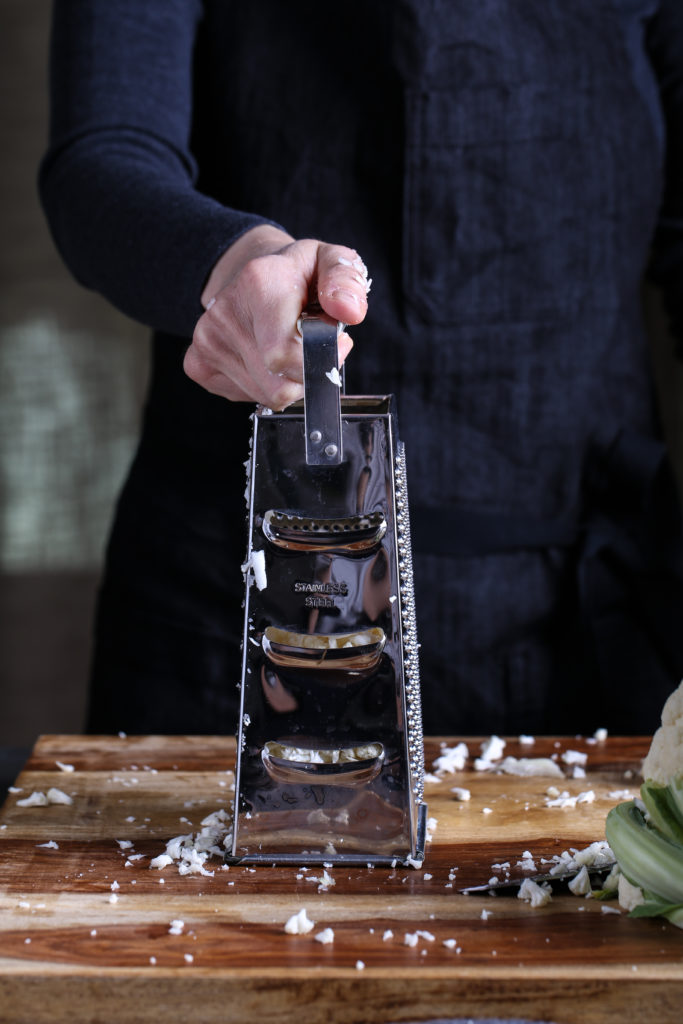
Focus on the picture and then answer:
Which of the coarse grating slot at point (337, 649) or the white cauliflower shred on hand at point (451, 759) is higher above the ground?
the coarse grating slot at point (337, 649)

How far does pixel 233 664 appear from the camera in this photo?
1.23 metres

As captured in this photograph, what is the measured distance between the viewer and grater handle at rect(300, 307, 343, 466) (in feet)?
2.43

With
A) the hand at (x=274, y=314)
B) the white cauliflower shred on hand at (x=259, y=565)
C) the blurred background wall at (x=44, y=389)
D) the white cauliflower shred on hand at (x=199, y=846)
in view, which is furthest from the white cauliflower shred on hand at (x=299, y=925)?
the blurred background wall at (x=44, y=389)

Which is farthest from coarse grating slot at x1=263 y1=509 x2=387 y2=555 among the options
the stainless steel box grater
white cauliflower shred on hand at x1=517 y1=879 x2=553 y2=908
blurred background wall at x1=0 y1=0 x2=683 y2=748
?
blurred background wall at x1=0 y1=0 x2=683 y2=748

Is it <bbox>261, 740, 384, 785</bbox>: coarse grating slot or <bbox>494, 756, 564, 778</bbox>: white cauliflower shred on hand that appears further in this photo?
<bbox>494, 756, 564, 778</bbox>: white cauliflower shred on hand

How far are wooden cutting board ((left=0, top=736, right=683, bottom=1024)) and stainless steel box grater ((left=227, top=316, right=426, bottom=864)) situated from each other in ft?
0.16

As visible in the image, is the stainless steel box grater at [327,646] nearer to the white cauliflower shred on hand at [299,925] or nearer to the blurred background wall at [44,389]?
the white cauliflower shred on hand at [299,925]

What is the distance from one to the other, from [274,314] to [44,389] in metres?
1.40

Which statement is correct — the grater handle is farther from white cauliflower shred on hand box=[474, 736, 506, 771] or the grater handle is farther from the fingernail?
white cauliflower shred on hand box=[474, 736, 506, 771]

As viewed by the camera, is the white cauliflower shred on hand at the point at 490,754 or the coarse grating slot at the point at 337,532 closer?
the coarse grating slot at the point at 337,532

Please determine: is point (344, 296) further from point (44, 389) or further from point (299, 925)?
point (44, 389)

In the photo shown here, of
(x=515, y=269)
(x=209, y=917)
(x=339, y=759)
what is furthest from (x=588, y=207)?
(x=209, y=917)

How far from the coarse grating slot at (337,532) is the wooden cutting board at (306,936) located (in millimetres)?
229

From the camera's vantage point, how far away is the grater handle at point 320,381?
741mm
